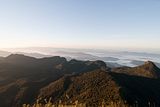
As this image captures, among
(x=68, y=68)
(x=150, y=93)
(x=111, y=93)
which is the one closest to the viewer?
(x=111, y=93)

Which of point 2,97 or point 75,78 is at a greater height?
point 75,78

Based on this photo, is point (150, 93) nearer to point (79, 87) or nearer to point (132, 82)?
point (132, 82)

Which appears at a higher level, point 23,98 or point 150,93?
point 150,93

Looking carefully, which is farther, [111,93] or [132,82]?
[132,82]

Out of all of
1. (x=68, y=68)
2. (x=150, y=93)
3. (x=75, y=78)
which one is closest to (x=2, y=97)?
(x=75, y=78)

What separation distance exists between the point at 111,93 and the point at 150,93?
282 inches

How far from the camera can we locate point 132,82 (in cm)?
4603

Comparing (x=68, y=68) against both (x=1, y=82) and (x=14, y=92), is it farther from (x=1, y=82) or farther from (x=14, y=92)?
(x=14, y=92)

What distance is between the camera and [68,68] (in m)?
91.8

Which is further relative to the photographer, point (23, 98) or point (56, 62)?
point (56, 62)

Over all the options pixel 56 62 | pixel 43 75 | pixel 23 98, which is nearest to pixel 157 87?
pixel 23 98

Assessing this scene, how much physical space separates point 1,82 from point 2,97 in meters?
14.8

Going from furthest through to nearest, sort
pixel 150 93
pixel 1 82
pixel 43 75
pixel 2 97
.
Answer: pixel 43 75
pixel 1 82
pixel 2 97
pixel 150 93

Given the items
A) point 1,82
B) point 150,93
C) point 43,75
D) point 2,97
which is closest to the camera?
point 150,93
